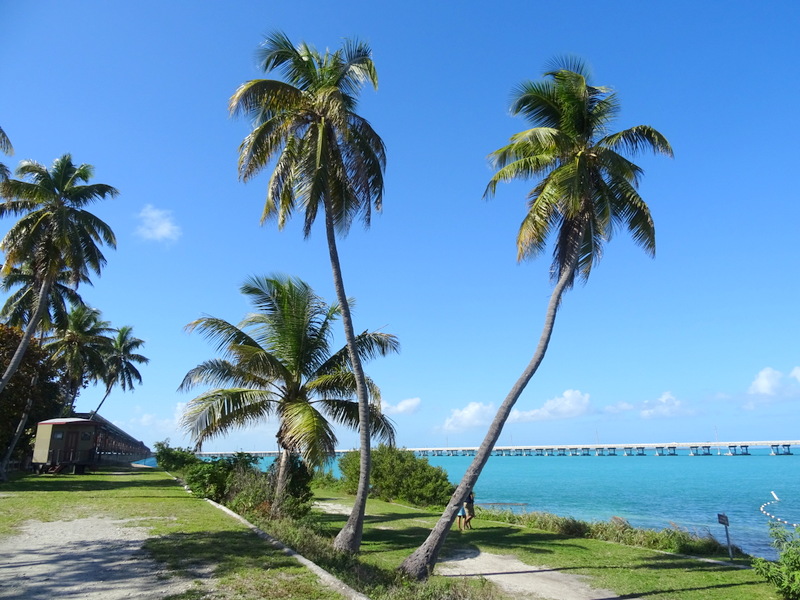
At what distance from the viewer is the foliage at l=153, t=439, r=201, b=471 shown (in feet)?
138

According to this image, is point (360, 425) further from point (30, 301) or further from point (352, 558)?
point (30, 301)

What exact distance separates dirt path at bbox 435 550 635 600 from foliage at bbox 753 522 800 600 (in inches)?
117

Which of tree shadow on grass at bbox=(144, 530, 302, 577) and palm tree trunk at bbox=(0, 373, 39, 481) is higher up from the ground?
palm tree trunk at bbox=(0, 373, 39, 481)

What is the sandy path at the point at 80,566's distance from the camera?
285 inches

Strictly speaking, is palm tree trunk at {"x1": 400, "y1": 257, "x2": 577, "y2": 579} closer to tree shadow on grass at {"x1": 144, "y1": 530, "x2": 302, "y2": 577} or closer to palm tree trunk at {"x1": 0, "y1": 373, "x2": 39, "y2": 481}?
tree shadow on grass at {"x1": 144, "y1": 530, "x2": 302, "y2": 577}

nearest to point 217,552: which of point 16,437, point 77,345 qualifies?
point 16,437

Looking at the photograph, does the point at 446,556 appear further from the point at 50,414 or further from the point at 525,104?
the point at 50,414

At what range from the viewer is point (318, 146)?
12.3 metres

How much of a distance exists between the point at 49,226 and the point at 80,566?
56.4ft

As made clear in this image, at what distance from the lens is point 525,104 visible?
13570 mm

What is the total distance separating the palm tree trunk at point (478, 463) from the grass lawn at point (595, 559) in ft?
3.88

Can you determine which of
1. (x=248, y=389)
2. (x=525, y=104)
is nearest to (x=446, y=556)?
(x=248, y=389)

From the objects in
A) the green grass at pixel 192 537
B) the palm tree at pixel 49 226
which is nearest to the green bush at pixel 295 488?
the green grass at pixel 192 537

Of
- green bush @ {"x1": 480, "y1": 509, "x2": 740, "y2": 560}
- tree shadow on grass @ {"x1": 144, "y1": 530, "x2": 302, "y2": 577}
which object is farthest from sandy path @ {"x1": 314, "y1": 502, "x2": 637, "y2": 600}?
green bush @ {"x1": 480, "y1": 509, "x2": 740, "y2": 560}
